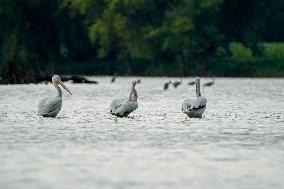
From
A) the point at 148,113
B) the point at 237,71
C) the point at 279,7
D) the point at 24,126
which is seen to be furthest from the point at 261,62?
the point at 24,126

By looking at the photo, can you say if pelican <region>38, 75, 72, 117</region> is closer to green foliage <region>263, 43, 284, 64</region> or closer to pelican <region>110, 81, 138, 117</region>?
pelican <region>110, 81, 138, 117</region>

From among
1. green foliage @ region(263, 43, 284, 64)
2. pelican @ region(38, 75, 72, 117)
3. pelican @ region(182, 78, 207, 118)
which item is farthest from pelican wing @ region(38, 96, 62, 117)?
green foliage @ region(263, 43, 284, 64)

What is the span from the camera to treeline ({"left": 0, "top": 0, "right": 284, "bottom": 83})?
110 metres

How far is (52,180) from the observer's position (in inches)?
762

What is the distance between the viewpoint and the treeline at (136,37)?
109875 millimetres

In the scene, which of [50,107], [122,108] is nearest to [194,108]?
[122,108]

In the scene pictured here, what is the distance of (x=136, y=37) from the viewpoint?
11388 centimetres

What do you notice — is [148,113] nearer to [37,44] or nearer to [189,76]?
[189,76]

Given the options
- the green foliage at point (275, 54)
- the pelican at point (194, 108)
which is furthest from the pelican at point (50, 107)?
the green foliage at point (275, 54)

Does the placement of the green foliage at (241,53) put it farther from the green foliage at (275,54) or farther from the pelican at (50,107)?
the pelican at (50,107)

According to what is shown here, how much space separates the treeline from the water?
229ft

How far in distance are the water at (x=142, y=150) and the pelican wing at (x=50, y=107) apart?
278 millimetres

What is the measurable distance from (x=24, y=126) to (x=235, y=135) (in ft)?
21.1

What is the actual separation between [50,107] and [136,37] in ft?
255
